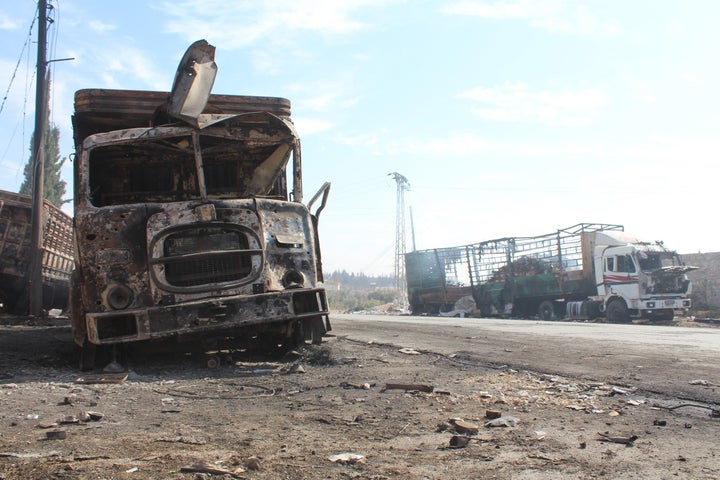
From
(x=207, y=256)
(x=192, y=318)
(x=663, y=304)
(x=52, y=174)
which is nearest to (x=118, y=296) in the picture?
(x=192, y=318)

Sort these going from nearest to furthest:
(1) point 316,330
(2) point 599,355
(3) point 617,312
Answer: (1) point 316,330 → (2) point 599,355 → (3) point 617,312

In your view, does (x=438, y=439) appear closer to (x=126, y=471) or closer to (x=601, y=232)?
(x=126, y=471)

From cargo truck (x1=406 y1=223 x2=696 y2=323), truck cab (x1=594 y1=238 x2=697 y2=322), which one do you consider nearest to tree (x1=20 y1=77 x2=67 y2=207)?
cargo truck (x1=406 y1=223 x2=696 y2=323)

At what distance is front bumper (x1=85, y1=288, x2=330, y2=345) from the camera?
6059 millimetres

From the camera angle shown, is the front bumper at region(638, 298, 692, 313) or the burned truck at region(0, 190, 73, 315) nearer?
the burned truck at region(0, 190, 73, 315)

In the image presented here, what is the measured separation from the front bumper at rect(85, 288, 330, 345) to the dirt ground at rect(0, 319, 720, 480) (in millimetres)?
423

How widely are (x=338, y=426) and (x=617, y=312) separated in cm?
1907

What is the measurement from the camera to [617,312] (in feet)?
68.9

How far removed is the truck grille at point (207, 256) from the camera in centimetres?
631

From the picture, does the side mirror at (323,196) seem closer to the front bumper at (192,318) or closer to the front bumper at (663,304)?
the front bumper at (192,318)

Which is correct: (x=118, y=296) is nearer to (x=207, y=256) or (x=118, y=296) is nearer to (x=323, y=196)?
(x=207, y=256)

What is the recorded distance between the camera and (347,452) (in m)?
3.45

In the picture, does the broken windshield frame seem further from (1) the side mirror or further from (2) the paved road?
(2) the paved road

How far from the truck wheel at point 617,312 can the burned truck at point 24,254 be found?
661 inches
